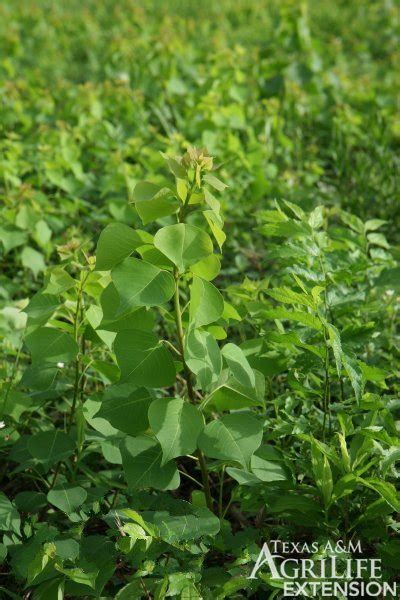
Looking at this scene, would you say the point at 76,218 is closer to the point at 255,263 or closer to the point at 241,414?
the point at 255,263

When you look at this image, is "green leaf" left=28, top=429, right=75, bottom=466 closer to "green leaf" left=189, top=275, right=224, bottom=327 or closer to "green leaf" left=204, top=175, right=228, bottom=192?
"green leaf" left=189, top=275, right=224, bottom=327

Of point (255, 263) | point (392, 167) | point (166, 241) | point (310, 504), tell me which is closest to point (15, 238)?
point (255, 263)

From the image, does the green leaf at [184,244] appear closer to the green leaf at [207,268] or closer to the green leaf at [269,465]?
the green leaf at [207,268]

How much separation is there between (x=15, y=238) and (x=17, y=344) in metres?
0.66

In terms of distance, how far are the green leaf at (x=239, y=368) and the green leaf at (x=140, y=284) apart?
194 millimetres

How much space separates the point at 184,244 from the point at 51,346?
43cm

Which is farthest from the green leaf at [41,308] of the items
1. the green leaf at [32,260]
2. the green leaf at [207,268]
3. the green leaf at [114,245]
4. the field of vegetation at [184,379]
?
the green leaf at [32,260]

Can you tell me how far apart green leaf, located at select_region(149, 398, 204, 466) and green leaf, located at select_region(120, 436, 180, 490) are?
0.10m

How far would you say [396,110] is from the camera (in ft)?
14.5

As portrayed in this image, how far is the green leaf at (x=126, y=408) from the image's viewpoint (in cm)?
152

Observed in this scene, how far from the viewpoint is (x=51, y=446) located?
170 centimetres

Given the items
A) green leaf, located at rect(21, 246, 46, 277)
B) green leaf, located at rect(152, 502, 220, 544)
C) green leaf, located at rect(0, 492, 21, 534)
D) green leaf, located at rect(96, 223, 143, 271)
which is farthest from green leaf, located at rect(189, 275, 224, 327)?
green leaf, located at rect(21, 246, 46, 277)

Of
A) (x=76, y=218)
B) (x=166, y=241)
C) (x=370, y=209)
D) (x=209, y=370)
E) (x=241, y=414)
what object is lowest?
(x=370, y=209)

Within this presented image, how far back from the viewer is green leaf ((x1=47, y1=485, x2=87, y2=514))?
1.62m
